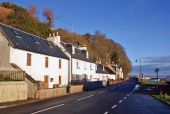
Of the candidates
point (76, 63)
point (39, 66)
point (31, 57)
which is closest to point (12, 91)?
point (31, 57)

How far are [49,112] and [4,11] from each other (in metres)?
68.5

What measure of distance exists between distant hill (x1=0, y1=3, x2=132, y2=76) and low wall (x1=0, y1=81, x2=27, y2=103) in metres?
45.1

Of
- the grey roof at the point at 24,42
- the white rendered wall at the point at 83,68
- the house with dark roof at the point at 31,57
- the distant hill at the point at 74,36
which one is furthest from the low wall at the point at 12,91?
the distant hill at the point at 74,36

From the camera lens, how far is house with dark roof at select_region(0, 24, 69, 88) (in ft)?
125

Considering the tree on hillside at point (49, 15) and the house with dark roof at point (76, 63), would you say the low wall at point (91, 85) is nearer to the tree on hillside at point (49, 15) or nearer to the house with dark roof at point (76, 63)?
the house with dark roof at point (76, 63)

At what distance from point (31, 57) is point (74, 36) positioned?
245 ft

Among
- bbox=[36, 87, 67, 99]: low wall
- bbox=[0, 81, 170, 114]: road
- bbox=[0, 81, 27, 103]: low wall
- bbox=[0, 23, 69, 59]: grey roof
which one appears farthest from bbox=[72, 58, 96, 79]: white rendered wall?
bbox=[0, 81, 170, 114]: road

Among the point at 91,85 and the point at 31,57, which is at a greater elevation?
the point at 31,57

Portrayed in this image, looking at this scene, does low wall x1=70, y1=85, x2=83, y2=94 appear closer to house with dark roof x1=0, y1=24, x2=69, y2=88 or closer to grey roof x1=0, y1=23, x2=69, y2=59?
house with dark roof x1=0, y1=24, x2=69, y2=88

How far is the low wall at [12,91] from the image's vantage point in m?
26.8

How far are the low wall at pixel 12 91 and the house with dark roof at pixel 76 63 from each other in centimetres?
3101

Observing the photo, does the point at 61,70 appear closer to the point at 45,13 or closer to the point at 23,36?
the point at 23,36

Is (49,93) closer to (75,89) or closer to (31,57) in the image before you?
(31,57)

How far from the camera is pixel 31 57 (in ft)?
140
